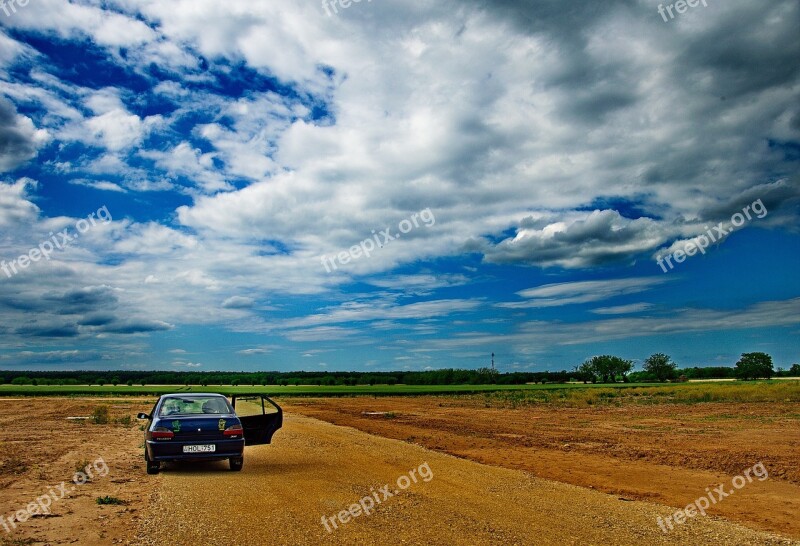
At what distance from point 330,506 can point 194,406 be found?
5.56 metres

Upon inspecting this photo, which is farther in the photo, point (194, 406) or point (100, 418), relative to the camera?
point (100, 418)

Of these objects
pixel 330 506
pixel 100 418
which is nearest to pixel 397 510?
pixel 330 506

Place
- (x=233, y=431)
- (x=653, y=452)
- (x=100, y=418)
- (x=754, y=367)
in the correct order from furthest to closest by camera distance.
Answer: (x=754, y=367) → (x=100, y=418) → (x=653, y=452) → (x=233, y=431)

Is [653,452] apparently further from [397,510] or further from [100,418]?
[100,418]

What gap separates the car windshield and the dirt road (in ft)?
4.46

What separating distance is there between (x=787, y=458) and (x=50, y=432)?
89.2ft

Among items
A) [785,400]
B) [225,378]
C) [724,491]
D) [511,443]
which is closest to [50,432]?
[511,443]

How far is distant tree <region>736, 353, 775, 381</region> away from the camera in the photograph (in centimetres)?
13412

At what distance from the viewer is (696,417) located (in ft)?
108

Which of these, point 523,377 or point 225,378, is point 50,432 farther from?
point 225,378

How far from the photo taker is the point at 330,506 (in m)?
9.23

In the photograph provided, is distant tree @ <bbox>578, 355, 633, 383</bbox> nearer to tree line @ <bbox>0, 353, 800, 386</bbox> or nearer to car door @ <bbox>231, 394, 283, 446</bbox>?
tree line @ <bbox>0, 353, 800, 386</bbox>

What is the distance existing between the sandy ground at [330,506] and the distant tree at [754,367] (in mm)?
145076

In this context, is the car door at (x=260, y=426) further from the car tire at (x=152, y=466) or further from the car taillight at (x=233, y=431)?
the car tire at (x=152, y=466)
